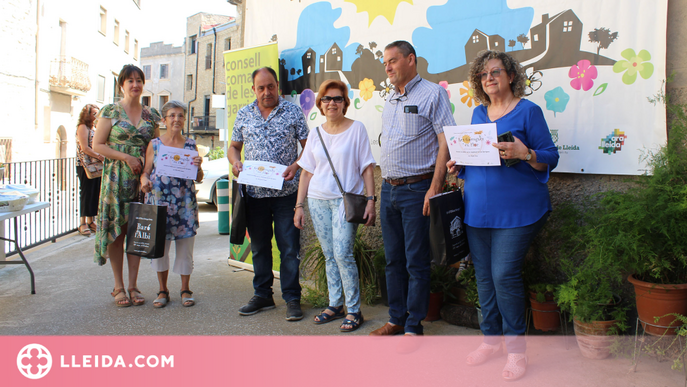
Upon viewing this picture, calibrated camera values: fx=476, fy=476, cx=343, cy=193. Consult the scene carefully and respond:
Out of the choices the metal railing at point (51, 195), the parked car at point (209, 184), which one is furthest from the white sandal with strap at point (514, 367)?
the parked car at point (209, 184)

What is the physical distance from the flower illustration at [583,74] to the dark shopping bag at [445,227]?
3.99ft

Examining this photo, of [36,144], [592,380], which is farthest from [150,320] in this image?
[36,144]

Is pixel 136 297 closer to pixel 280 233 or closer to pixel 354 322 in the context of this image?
pixel 280 233

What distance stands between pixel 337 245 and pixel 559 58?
2107 mm

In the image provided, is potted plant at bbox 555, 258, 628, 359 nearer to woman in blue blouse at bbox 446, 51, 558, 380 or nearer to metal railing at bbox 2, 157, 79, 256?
woman in blue blouse at bbox 446, 51, 558, 380

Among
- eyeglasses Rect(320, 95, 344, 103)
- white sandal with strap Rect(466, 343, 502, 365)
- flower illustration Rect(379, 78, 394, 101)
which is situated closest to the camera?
white sandal with strap Rect(466, 343, 502, 365)

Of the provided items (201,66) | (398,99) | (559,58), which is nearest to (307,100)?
(398,99)

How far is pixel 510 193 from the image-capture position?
2.82 meters

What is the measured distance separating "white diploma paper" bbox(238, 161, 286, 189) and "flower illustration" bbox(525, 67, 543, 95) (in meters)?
1.97

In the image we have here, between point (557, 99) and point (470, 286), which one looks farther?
point (470, 286)

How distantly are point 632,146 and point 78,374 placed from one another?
12.7ft

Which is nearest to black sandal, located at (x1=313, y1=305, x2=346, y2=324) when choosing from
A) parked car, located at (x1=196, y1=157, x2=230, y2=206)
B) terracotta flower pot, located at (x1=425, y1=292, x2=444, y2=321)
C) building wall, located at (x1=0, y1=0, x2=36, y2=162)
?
terracotta flower pot, located at (x1=425, y1=292, x2=444, y2=321)

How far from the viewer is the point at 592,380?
9.16ft

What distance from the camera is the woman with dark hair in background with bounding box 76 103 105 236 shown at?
271 inches
